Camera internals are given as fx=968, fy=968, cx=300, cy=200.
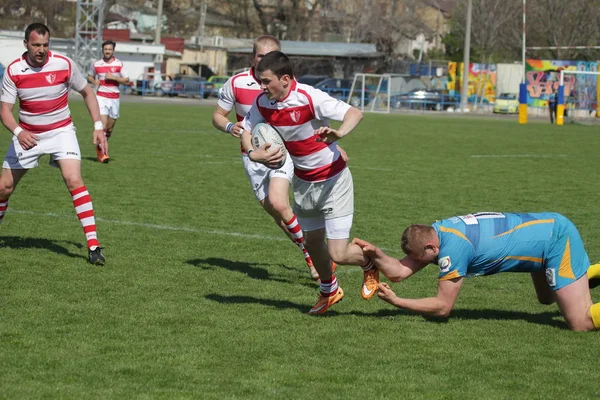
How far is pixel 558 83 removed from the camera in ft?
153

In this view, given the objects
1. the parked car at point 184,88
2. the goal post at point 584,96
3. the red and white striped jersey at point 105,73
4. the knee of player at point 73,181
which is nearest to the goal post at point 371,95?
the goal post at point 584,96

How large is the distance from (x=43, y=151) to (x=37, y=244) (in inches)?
46.6

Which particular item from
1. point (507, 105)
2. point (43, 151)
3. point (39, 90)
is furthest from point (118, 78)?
point (507, 105)

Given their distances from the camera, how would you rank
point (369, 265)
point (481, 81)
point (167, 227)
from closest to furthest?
1. point (369, 265)
2. point (167, 227)
3. point (481, 81)

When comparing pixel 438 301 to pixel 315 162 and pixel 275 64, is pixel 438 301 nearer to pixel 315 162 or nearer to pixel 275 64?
pixel 315 162

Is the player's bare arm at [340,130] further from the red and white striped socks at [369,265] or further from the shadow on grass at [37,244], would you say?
the shadow on grass at [37,244]

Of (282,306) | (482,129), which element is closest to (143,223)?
(282,306)

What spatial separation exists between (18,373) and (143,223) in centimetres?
611

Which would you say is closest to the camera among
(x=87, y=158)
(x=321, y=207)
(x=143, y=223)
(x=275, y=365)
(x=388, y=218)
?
(x=275, y=365)

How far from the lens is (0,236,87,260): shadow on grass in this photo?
9570 millimetres

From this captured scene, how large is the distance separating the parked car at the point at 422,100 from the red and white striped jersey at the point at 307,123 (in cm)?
4674

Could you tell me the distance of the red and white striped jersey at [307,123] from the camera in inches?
277

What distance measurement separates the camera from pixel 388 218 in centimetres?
1244

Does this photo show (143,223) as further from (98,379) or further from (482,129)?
(482,129)
